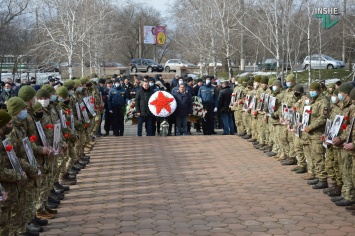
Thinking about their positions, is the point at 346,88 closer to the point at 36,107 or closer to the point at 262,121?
the point at 36,107

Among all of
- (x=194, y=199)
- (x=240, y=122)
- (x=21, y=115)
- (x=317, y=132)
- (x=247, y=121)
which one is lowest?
(x=194, y=199)

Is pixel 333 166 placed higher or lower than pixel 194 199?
higher

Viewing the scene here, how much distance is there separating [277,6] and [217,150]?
35.3 feet

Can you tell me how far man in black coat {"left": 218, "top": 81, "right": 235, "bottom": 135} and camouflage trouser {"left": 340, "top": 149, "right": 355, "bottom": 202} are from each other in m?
11.2

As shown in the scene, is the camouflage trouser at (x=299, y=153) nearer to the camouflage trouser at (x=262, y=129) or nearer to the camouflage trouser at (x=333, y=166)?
the camouflage trouser at (x=333, y=166)

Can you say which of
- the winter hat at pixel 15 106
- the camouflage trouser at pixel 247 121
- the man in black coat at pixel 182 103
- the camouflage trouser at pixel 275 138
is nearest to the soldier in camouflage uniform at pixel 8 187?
the winter hat at pixel 15 106

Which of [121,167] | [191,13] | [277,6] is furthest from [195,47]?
[121,167]

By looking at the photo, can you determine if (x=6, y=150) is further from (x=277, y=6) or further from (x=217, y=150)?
(x=277, y=6)

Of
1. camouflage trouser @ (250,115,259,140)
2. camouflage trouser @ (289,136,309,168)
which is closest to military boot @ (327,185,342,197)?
camouflage trouser @ (289,136,309,168)

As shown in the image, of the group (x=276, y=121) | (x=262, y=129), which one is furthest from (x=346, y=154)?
(x=262, y=129)

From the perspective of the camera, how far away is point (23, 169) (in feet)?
25.6

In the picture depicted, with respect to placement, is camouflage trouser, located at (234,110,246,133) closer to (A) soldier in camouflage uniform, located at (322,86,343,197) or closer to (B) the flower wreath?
(B) the flower wreath

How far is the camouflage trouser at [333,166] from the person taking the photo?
10.7 meters

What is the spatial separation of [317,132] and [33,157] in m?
5.69
